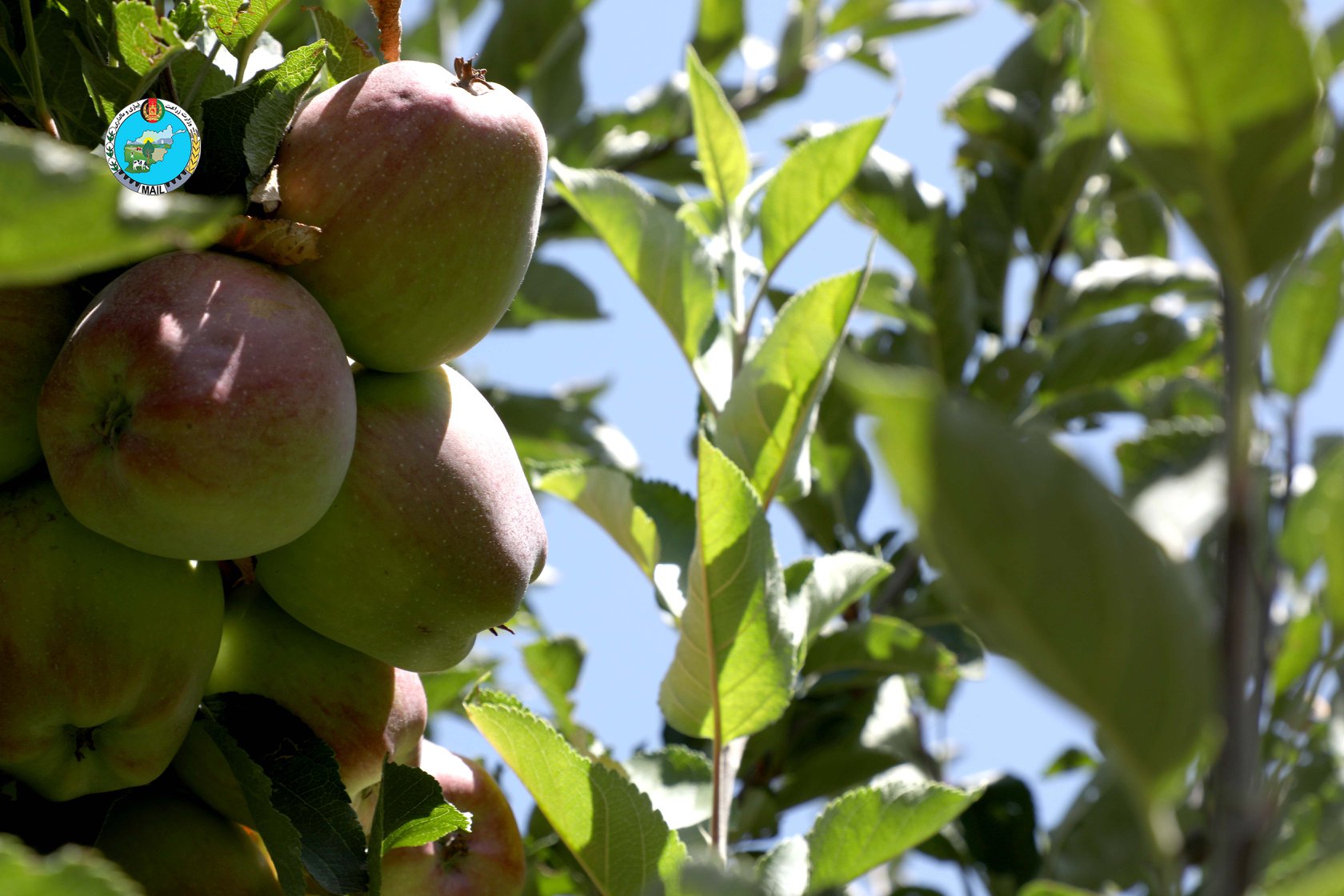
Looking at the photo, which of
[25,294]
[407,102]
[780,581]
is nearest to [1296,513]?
[780,581]

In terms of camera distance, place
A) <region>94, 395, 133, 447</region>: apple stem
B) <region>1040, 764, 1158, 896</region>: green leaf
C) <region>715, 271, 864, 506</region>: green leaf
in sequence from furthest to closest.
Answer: <region>1040, 764, 1158, 896</region>: green leaf, <region>715, 271, 864, 506</region>: green leaf, <region>94, 395, 133, 447</region>: apple stem

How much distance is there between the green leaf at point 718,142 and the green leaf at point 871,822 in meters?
0.68

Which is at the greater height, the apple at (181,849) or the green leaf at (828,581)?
the green leaf at (828,581)

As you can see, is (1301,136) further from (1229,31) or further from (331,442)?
(331,442)

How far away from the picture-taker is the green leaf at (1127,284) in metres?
2.02

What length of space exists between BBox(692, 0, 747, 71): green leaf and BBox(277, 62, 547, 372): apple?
1.60 m

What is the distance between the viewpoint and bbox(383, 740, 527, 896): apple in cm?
99

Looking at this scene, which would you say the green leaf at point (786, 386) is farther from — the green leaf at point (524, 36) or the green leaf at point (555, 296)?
the green leaf at point (524, 36)

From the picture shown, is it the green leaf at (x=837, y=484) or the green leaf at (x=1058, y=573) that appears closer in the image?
the green leaf at (x=1058, y=573)

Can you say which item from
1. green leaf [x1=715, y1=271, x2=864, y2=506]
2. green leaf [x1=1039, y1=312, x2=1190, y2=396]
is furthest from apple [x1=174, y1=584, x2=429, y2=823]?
green leaf [x1=1039, y1=312, x2=1190, y2=396]

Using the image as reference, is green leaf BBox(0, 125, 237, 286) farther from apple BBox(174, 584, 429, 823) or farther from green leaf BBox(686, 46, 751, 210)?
green leaf BBox(686, 46, 751, 210)

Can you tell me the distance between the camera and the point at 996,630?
1.39ft

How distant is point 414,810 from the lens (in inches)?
35.3

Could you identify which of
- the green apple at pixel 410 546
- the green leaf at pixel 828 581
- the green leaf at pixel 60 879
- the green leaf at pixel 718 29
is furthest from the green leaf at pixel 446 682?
the green leaf at pixel 718 29
